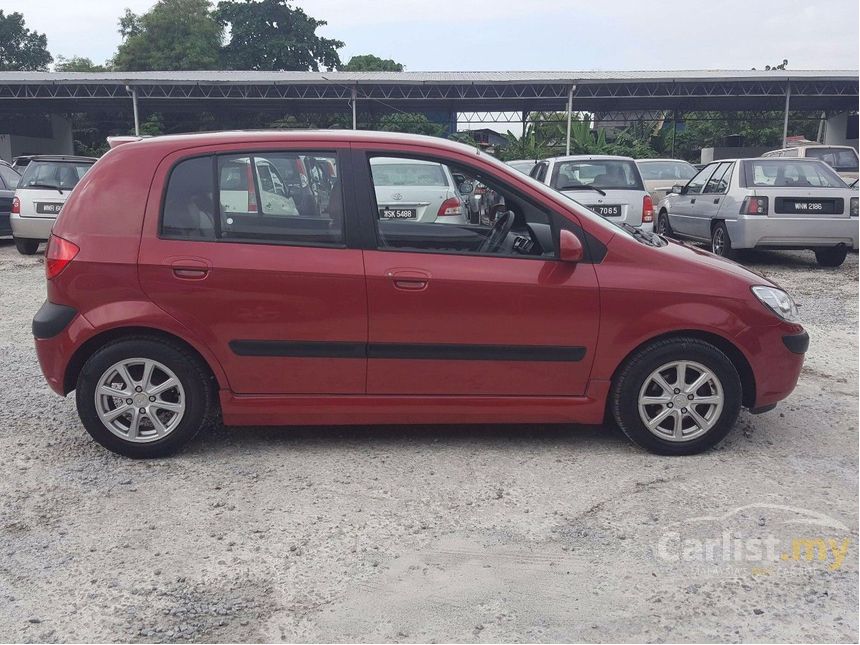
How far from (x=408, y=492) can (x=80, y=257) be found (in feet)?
6.78

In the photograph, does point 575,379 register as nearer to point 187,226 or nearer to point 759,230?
point 187,226

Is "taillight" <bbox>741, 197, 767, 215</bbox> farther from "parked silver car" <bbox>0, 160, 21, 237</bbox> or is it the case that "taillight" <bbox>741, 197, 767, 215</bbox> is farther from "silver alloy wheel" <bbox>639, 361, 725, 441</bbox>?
"parked silver car" <bbox>0, 160, 21, 237</bbox>

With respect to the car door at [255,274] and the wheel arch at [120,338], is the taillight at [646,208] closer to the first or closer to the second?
the car door at [255,274]

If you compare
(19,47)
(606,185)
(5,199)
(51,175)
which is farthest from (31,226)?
(19,47)

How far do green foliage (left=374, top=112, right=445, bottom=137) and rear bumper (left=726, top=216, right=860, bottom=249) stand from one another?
3207 cm

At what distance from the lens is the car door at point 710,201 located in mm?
11805

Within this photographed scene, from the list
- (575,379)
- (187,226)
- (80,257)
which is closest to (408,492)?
(575,379)

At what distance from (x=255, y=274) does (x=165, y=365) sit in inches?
26.6

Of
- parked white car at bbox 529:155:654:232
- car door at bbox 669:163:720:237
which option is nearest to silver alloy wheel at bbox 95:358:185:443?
parked white car at bbox 529:155:654:232

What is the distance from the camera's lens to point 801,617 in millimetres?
2928

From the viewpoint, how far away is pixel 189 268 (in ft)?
14.0

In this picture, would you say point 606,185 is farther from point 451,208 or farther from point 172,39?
point 172,39

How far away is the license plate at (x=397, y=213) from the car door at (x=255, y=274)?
213 mm

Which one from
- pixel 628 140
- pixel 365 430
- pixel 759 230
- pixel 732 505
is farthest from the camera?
pixel 628 140
